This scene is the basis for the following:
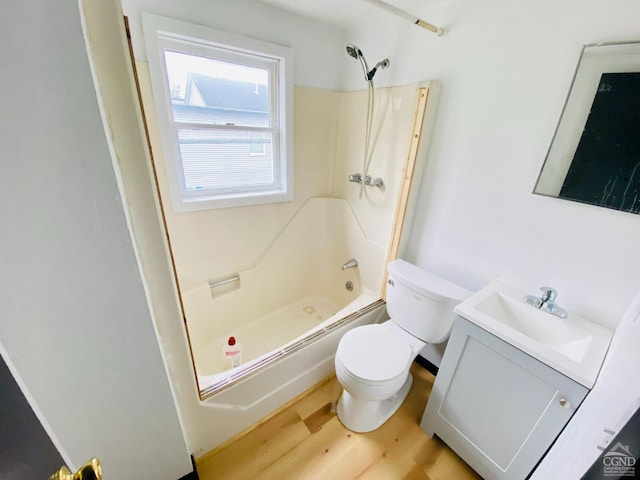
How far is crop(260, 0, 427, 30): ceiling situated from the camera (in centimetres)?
132

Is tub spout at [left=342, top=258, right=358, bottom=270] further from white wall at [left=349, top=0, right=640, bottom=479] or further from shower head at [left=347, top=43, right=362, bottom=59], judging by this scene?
shower head at [left=347, top=43, right=362, bottom=59]

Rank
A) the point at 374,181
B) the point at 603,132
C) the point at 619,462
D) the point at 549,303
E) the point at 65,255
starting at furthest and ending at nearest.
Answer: the point at 374,181 < the point at 549,303 < the point at 603,132 < the point at 65,255 < the point at 619,462

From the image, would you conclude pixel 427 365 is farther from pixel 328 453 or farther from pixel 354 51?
pixel 354 51

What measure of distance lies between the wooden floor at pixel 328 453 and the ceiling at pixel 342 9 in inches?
85.5

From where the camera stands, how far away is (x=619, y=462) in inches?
11.8

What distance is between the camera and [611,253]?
3.11ft

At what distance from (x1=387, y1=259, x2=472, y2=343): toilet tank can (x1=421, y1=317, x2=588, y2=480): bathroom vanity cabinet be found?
20cm

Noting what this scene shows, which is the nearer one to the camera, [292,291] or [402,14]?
[402,14]

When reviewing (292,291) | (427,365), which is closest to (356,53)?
(292,291)

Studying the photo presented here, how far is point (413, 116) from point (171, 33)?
1332 mm

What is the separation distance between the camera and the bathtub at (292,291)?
1724 mm

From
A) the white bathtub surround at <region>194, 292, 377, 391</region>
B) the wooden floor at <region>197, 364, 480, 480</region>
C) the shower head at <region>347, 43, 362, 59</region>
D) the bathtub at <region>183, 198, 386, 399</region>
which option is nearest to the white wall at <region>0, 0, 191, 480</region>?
the wooden floor at <region>197, 364, 480, 480</region>

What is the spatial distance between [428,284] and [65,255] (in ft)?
4.56

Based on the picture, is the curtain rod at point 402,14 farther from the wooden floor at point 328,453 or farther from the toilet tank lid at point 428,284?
the wooden floor at point 328,453
